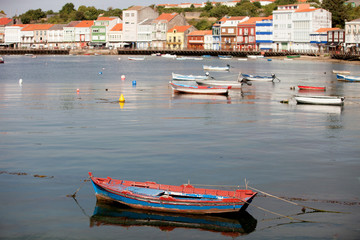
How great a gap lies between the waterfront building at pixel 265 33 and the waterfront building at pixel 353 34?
3289 cm

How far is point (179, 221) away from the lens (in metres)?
18.1

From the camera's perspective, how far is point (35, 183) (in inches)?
874

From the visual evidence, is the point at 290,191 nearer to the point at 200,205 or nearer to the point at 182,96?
the point at 200,205

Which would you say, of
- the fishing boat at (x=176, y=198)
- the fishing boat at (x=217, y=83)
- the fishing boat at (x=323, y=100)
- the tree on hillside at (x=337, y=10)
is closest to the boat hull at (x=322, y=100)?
the fishing boat at (x=323, y=100)

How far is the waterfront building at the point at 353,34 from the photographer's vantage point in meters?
142

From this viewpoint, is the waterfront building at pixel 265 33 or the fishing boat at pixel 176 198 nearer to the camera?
the fishing boat at pixel 176 198

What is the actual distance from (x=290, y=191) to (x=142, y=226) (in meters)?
6.23

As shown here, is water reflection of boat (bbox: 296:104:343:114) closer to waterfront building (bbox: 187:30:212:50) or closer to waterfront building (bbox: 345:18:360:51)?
waterfront building (bbox: 345:18:360:51)

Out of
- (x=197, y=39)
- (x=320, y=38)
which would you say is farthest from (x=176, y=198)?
(x=197, y=39)

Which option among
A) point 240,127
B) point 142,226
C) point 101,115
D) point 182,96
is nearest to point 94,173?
point 142,226

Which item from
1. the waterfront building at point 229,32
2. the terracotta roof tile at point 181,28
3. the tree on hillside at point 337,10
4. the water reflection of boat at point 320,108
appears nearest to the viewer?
the water reflection of boat at point 320,108

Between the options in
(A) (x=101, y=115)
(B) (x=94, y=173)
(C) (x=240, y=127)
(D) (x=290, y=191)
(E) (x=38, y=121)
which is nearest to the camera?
(D) (x=290, y=191)

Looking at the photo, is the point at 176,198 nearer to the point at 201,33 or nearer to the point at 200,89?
the point at 200,89

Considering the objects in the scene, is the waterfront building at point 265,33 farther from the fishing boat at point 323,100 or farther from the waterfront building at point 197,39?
the fishing boat at point 323,100
